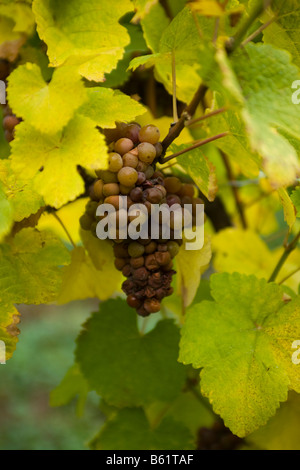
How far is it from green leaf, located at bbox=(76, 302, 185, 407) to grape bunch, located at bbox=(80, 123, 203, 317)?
0.62 ft

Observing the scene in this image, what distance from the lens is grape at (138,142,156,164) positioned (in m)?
0.50

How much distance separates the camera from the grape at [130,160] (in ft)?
1.63

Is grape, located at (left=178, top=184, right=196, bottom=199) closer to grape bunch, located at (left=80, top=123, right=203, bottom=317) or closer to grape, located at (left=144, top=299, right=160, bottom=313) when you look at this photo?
grape bunch, located at (left=80, top=123, right=203, bottom=317)

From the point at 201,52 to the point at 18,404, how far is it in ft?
10.2

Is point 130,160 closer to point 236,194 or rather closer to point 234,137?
point 234,137

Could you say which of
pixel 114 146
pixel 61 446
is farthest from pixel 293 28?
pixel 61 446

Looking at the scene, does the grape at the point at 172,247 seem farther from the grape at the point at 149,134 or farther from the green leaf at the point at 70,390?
the green leaf at the point at 70,390

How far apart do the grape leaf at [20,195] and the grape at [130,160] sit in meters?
0.09

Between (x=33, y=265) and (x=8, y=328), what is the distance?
0.24ft

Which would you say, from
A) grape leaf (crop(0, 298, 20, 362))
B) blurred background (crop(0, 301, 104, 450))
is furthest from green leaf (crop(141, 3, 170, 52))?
blurred background (crop(0, 301, 104, 450))

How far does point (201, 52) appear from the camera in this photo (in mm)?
405

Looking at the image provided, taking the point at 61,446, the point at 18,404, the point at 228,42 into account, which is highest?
the point at 228,42

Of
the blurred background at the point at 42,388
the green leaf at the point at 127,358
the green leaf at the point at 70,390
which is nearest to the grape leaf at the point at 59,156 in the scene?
the green leaf at the point at 127,358

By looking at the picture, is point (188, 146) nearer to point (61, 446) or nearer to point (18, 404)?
point (61, 446)
